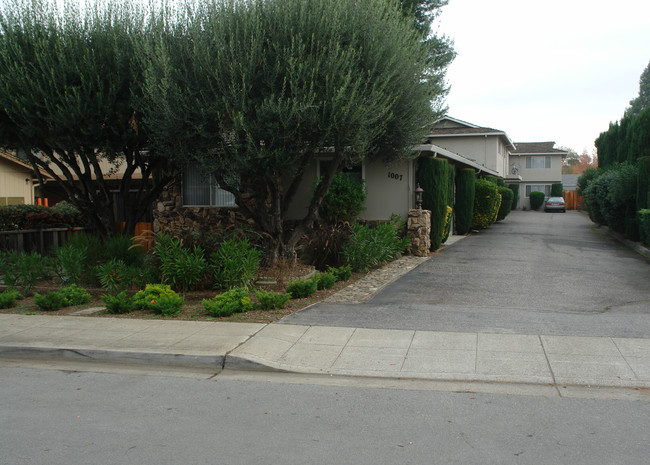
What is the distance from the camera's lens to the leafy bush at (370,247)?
12.9 meters

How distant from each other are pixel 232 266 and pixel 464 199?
44.3ft

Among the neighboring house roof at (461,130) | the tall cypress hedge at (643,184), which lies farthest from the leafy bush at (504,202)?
the tall cypress hedge at (643,184)

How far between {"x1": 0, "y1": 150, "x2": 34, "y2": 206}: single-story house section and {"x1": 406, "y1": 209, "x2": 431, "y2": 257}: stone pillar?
51.6ft

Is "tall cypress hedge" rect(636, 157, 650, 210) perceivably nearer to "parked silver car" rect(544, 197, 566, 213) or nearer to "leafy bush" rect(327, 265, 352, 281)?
"leafy bush" rect(327, 265, 352, 281)

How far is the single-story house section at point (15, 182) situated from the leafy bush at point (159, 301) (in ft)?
52.6

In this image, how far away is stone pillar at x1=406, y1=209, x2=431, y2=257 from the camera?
50.6 ft

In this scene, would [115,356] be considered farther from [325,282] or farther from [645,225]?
[645,225]

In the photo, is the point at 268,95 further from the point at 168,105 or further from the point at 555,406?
the point at 555,406

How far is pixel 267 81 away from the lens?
31.7 ft

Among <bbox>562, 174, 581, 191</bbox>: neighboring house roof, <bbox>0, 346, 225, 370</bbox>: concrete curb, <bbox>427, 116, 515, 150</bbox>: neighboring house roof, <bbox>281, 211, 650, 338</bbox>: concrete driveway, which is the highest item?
<bbox>427, 116, 515, 150</bbox>: neighboring house roof

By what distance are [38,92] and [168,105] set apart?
2.96 metres

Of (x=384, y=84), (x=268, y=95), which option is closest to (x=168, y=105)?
(x=268, y=95)

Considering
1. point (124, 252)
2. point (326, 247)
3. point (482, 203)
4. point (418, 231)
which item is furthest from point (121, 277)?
point (482, 203)

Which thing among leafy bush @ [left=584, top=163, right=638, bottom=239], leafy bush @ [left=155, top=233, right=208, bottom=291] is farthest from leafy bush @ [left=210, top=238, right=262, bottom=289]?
leafy bush @ [left=584, top=163, right=638, bottom=239]
